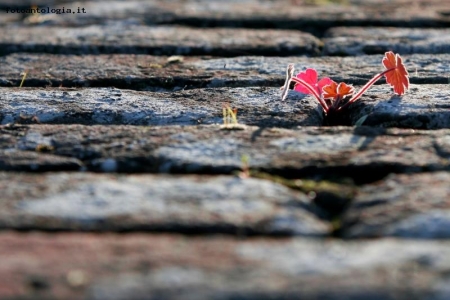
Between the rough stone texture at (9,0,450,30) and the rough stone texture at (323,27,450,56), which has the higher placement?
the rough stone texture at (9,0,450,30)

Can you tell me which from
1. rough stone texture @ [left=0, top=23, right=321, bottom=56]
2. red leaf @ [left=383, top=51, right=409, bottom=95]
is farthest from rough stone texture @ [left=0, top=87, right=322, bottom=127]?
rough stone texture @ [left=0, top=23, right=321, bottom=56]

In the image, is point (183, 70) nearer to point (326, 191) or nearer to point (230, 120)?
point (230, 120)

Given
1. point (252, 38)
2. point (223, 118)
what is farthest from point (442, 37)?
point (223, 118)

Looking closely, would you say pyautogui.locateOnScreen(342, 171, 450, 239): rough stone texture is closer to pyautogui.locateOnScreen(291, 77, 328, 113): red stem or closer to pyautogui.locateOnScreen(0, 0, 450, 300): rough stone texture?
pyautogui.locateOnScreen(0, 0, 450, 300): rough stone texture

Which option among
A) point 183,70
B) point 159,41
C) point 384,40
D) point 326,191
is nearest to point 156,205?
point 326,191

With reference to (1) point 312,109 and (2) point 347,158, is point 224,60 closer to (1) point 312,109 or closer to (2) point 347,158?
(1) point 312,109
